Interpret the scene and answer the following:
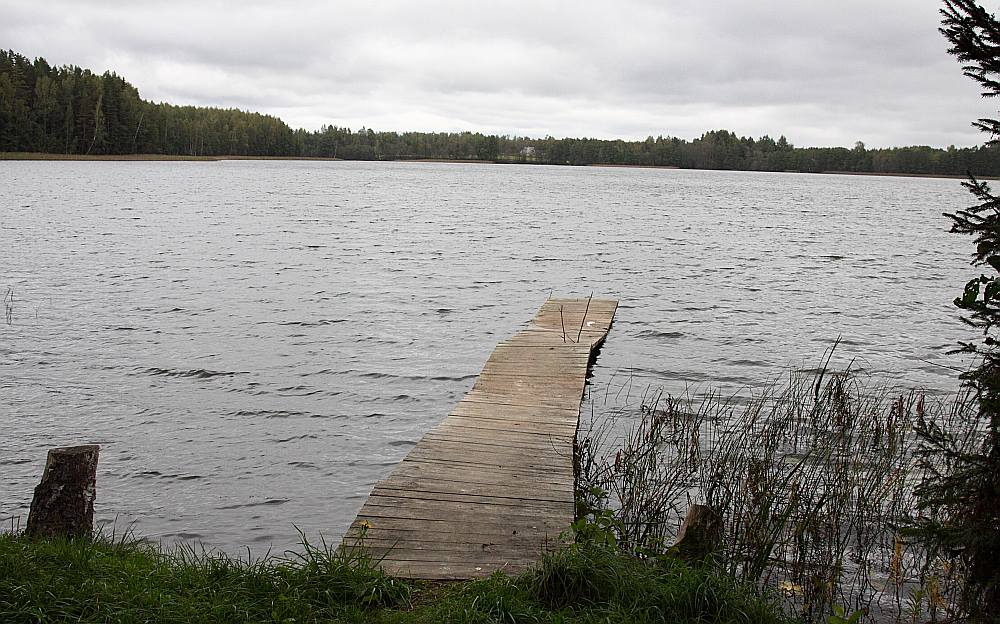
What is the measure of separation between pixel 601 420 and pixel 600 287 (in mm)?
11427

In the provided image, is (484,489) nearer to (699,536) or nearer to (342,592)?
(699,536)

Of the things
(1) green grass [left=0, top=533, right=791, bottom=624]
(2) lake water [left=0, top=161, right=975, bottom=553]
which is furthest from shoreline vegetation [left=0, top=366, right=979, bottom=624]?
(2) lake water [left=0, top=161, right=975, bottom=553]

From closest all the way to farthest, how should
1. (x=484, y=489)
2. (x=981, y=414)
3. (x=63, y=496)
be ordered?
(x=981, y=414) < (x=63, y=496) < (x=484, y=489)

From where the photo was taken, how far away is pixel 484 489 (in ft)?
20.9

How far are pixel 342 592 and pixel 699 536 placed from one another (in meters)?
2.22

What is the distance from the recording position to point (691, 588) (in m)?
4.45

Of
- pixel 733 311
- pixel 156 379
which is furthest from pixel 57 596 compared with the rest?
pixel 733 311

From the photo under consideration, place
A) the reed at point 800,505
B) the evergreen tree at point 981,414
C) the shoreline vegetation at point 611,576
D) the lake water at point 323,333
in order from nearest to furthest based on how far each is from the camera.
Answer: the evergreen tree at point 981,414 < the shoreline vegetation at point 611,576 < the reed at point 800,505 < the lake water at point 323,333

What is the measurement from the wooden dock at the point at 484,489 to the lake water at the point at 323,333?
1107 millimetres

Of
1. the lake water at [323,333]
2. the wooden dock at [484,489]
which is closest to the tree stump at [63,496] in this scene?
the lake water at [323,333]

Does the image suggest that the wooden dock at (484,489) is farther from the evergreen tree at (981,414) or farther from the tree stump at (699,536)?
the evergreen tree at (981,414)

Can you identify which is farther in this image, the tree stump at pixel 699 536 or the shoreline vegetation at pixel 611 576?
the tree stump at pixel 699 536

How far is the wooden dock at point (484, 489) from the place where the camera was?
5.30 metres

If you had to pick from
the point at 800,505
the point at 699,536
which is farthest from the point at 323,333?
the point at 699,536
